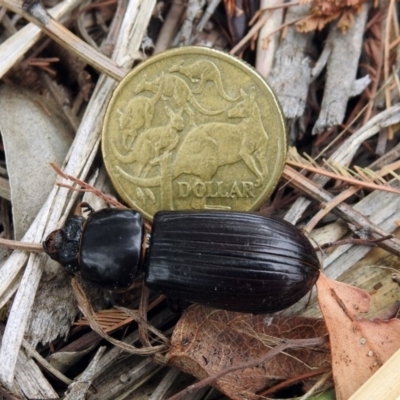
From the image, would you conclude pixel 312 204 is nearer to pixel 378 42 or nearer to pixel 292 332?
pixel 292 332

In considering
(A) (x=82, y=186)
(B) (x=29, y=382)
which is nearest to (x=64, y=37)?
(A) (x=82, y=186)

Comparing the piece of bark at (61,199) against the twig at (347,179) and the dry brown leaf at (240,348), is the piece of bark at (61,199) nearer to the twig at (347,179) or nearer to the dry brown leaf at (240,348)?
the dry brown leaf at (240,348)

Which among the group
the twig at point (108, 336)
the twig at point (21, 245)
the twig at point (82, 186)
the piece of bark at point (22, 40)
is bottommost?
the twig at point (108, 336)

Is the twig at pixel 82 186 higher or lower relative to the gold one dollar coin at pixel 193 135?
lower

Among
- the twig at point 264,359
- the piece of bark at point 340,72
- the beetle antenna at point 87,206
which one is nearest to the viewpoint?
the twig at point 264,359

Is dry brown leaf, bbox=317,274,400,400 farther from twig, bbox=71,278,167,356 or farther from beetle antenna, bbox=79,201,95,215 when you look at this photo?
beetle antenna, bbox=79,201,95,215

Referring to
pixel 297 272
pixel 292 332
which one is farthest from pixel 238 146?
pixel 292 332

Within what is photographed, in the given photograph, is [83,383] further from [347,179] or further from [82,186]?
[347,179]

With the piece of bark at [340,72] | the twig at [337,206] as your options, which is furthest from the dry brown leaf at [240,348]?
the piece of bark at [340,72]
